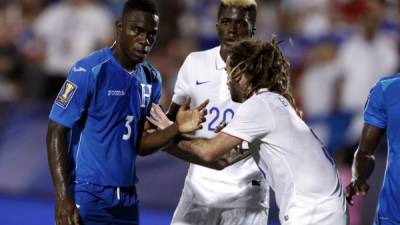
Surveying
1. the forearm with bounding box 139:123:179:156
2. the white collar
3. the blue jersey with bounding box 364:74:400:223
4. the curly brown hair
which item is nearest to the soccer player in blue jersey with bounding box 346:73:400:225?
the blue jersey with bounding box 364:74:400:223

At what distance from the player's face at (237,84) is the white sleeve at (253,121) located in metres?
0.09

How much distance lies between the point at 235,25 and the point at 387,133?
1.27 m

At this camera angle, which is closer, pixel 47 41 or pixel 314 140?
pixel 314 140

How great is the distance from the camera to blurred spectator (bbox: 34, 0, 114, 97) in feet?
33.9

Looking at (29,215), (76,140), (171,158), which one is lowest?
(29,215)

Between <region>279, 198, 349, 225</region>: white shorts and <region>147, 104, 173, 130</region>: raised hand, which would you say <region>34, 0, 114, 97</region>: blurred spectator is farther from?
<region>279, 198, 349, 225</region>: white shorts

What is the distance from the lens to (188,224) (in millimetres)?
5980

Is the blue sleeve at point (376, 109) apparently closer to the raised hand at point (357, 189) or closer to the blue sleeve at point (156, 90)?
the raised hand at point (357, 189)

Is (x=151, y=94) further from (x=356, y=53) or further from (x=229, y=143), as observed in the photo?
(x=356, y=53)

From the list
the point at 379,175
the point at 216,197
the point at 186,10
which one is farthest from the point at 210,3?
the point at 216,197

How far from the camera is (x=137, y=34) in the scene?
17.1 ft

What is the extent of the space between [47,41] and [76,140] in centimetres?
563

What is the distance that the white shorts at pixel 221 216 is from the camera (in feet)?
19.7

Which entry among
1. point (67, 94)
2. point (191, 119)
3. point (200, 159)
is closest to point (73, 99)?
point (67, 94)
